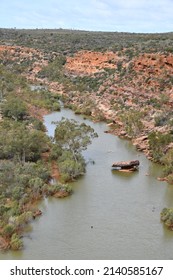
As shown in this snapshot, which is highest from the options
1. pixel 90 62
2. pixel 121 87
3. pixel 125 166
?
pixel 90 62

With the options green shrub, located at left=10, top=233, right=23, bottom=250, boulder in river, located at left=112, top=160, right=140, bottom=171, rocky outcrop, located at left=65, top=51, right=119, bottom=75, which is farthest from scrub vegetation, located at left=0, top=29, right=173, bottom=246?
boulder in river, located at left=112, top=160, right=140, bottom=171

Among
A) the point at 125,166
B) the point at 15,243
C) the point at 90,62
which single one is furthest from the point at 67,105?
the point at 15,243

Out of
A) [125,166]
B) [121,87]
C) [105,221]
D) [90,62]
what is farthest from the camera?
[90,62]

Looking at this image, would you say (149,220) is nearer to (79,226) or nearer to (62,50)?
(79,226)

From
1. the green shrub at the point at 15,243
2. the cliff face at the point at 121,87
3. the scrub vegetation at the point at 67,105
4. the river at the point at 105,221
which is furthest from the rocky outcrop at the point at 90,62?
the green shrub at the point at 15,243

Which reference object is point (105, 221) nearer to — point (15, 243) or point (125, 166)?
point (15, 243)

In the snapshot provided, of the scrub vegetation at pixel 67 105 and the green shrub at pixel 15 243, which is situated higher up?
the scrub vegetation at pixel 67 105

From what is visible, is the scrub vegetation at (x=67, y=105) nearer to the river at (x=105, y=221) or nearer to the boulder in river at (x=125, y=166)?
the river at (x=105, y=221)

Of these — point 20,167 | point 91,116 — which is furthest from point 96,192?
point 91,116

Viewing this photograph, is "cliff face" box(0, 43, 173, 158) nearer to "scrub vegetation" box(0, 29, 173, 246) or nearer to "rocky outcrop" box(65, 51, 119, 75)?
"rocky outcrop" box(65, 51, 119, 75)
